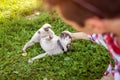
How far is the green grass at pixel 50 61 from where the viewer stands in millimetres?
2730

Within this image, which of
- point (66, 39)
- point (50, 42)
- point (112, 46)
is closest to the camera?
point (112, 46)

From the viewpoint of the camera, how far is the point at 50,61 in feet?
9.42

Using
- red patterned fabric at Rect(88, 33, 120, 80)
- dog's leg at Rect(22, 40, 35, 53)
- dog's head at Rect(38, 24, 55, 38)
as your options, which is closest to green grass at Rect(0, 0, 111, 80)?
A: dog's leg at Rect(22, 40, 35, 53)

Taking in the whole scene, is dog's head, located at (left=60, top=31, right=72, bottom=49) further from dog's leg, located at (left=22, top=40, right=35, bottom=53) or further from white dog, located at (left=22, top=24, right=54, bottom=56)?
dog's leg, located at (left=22, top=40, right=35, bottom=53)

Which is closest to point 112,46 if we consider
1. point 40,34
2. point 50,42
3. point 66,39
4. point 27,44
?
point 66,39

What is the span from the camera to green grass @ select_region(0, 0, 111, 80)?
2730mm

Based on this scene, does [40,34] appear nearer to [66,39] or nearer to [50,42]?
[50,42]

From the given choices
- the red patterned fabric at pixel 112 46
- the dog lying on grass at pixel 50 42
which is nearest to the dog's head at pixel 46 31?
the dog lying on grass at pixel 50 42

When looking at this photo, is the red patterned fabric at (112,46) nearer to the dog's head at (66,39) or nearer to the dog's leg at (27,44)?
the dog's head at (66,39)

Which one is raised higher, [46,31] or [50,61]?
[46,31]

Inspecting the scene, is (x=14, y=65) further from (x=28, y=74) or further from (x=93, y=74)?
(x=93, y=74)

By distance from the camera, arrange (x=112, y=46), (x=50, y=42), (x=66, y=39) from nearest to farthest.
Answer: (x=112, y=46)
(x=66, y=39)
(x=50, y=42)

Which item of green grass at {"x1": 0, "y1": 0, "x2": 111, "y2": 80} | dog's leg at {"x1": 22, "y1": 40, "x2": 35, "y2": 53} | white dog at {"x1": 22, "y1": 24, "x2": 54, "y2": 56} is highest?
white dog at {"x1": 22, "y1": 24, "x2": 54, "y2": 56}

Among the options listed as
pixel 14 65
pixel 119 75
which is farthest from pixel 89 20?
pixel 14 65
